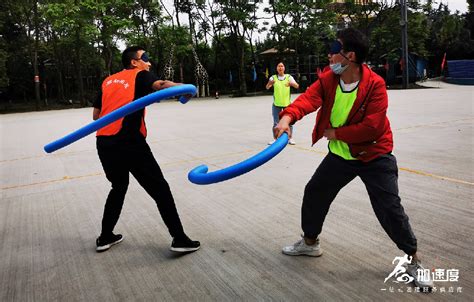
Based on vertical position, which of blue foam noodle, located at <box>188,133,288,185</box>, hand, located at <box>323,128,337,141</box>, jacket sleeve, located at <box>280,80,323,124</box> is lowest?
blue foam noodle, located at <box>188,133,288,185</box>

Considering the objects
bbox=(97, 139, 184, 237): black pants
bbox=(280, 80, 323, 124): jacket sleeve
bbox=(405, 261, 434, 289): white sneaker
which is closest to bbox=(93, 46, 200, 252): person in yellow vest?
bbox=(97, 139, 184, 237): black pants

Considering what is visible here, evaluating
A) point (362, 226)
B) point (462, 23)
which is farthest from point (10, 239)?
point (462, 23)

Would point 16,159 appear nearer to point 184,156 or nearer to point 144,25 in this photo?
point 184,156

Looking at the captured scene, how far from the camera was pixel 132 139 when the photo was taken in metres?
3.36

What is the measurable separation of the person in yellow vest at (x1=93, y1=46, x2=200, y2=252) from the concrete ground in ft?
1.48

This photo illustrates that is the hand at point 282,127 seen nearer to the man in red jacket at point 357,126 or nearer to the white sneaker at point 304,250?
the man in red jacket at point 357,126

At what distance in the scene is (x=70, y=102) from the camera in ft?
115

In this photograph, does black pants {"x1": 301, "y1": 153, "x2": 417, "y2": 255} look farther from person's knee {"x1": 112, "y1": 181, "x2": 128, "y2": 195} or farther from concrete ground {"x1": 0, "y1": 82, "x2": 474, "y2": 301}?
person's knee {"x1": 112, "y1": 181, "x2": 128, "y2": 195}

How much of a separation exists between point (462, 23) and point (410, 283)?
41.8 meters

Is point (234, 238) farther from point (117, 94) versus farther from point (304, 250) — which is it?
point (117, 94)

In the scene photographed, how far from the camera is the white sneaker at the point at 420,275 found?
107 inches

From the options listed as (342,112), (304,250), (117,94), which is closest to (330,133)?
(342,112)

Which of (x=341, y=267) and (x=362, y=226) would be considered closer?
(x=341, y=267)

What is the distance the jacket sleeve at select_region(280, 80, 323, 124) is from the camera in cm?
268
